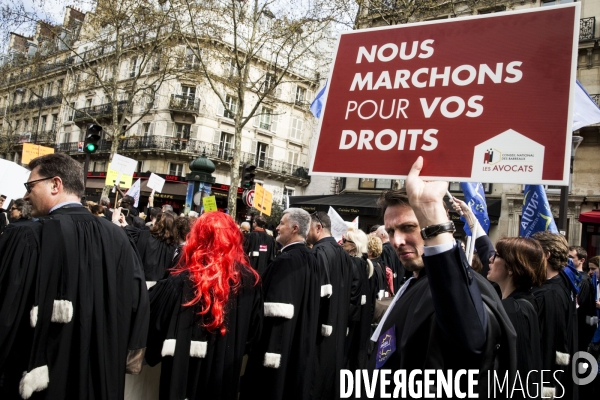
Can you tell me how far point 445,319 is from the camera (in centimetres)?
151

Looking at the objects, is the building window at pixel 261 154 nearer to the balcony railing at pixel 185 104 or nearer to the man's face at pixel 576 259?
the balcony railing at pixel 185 104

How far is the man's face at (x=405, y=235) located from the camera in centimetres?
214

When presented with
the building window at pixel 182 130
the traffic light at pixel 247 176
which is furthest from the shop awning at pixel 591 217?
the building window at pixel 182 130

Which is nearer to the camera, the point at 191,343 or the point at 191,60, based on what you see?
the point at 191,343

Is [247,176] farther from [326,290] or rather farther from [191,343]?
[191,343]

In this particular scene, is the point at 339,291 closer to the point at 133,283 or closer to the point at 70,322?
the point at 133,283

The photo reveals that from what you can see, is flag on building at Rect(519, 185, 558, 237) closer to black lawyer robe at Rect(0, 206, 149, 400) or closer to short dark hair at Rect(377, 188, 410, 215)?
short dark hair at Rect(377, 188, 410, 215)

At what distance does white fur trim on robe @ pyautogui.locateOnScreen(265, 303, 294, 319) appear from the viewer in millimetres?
3928

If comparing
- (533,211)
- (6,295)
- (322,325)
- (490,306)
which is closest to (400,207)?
(490,306)

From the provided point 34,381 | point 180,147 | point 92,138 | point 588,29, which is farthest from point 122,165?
point 180,147

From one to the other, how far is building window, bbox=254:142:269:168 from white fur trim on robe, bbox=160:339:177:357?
123 ft

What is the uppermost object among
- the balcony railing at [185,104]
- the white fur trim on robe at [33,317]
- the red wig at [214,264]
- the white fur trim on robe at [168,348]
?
the balcony railing at [185,104]

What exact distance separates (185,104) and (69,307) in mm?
36234

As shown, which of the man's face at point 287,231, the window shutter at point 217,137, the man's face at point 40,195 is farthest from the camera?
the window shutter at point 217,137
